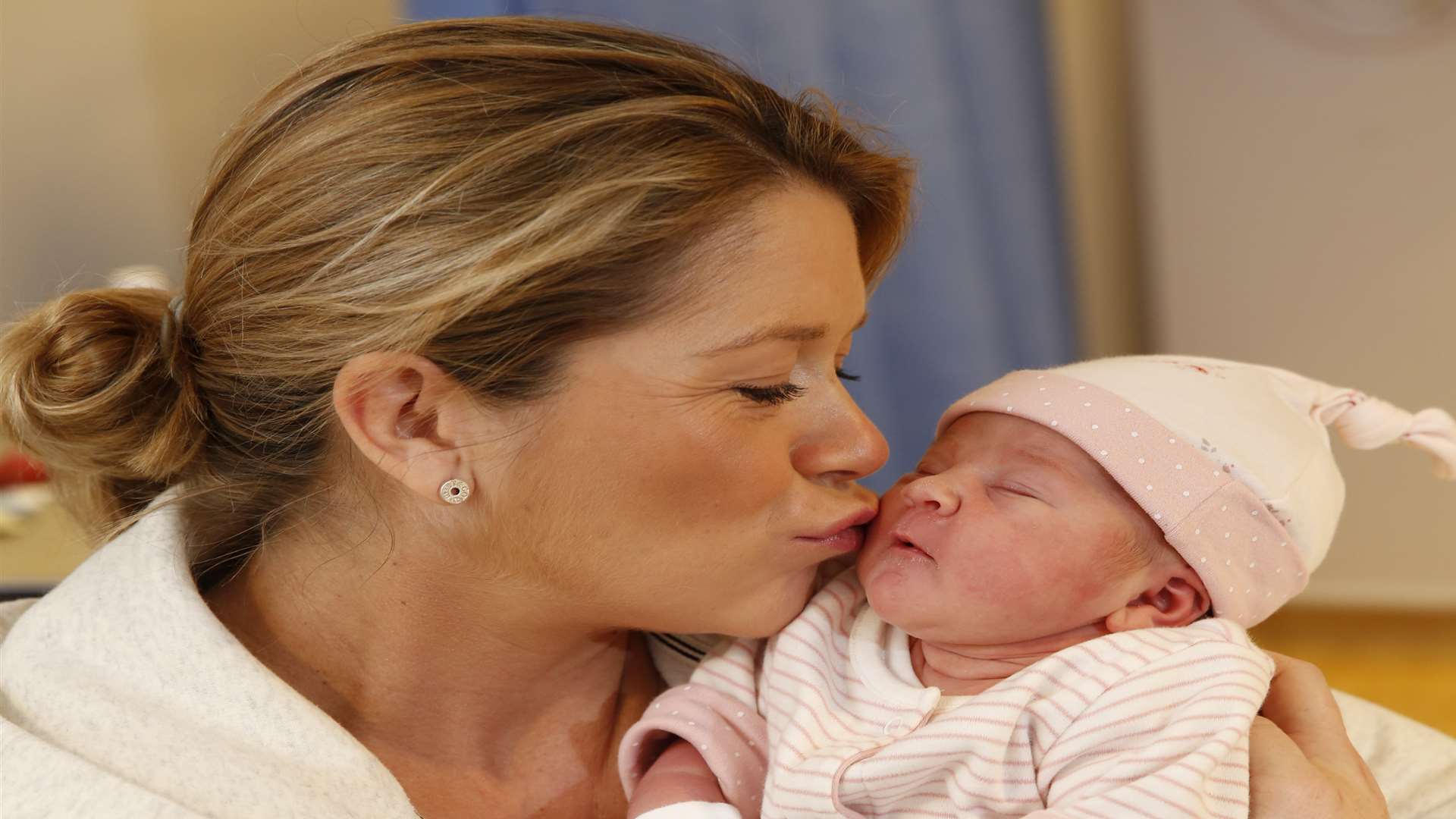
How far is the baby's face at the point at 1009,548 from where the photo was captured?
126 cm

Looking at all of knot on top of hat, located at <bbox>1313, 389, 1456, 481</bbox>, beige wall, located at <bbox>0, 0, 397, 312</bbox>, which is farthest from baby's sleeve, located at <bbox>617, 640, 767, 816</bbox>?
beige wall, located at <bbox>0, 0, 397, 312</bbox>

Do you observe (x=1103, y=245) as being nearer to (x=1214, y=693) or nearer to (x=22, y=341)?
(x=1214, y=693)

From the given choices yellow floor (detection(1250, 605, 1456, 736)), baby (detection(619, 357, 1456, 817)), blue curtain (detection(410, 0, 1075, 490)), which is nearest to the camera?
baby (detection(619, 357, 1456, 817))

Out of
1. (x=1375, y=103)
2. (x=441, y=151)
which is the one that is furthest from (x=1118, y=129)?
(x=441, y=151)

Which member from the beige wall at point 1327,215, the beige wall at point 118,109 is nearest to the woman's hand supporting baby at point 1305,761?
the beige wall at point 118,109

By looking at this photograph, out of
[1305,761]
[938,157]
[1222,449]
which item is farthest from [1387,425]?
[938,157]

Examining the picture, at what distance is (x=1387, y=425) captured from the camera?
1367 mm

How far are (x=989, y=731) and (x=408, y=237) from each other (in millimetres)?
630

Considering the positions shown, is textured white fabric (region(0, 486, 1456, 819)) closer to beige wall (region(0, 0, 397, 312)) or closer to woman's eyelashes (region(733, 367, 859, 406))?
woman's eyelashes (region(733, 367, 859, 406))

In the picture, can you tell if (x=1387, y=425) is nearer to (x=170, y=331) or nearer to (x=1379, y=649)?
(x=170, y=331)

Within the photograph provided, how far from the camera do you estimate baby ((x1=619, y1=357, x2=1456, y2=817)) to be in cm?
114

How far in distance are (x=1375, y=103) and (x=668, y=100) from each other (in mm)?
2258

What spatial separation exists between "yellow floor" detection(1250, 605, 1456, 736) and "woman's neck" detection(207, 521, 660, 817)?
229 centimetres

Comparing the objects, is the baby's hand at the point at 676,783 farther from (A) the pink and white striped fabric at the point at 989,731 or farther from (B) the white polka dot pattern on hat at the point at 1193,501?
(B) the white polka dot pattern on hat at the point at 1193,501
